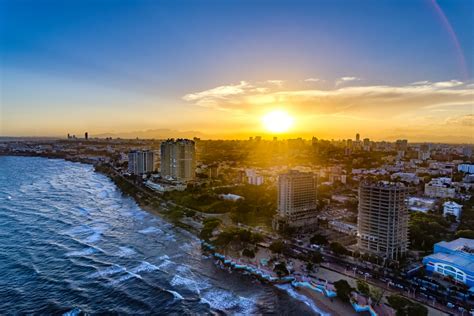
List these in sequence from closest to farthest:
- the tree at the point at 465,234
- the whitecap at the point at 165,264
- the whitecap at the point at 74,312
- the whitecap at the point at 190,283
Result: the whitecap at the point at 74,312 < the whitecap at the point at 190,283 < the whitecap at the point at 165,264 < the tree at the point at 465,234

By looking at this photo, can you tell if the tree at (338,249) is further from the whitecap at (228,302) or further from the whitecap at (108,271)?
the whitecap at (108,271)

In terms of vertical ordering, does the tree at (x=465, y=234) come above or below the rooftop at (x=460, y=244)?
below

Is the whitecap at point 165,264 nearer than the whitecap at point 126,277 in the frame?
No

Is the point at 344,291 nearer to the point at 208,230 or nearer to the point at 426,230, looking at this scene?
the point at 208,230

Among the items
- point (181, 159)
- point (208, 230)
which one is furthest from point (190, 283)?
point (181, 159)

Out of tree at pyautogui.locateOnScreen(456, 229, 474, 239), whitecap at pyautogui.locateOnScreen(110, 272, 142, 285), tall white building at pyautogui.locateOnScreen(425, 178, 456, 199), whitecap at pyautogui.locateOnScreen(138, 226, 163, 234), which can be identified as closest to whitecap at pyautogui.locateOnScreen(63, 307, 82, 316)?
whitecap at pyautogui.locateOnScreen(110, 272, 142, 285)

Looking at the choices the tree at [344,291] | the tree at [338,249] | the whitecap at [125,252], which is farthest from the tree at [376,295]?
the whitecap at [125,252]

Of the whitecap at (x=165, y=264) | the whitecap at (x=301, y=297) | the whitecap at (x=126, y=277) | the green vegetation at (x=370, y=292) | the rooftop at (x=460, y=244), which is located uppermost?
the rooftop at (x=460, y=244)

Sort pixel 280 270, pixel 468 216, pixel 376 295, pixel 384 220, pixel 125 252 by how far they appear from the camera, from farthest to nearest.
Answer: pixel 468 216 < pixel 125 252 < pixel 384 220 < pixel 280 270 < pixel 376 295
